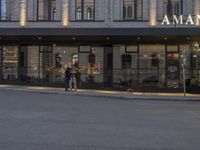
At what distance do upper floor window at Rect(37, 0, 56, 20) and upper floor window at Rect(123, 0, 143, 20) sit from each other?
5.46 metres

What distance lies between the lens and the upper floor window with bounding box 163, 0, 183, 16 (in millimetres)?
38844

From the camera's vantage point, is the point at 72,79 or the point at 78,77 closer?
the point at 72,79

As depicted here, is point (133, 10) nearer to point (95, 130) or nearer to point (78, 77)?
point (78, 77)

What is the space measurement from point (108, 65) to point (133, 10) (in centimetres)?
450

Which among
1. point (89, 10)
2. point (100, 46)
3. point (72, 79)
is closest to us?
point (72, 79)

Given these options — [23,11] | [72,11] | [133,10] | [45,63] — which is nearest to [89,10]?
[72,11]

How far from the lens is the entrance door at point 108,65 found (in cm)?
3834

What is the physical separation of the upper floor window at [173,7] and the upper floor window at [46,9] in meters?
8.41

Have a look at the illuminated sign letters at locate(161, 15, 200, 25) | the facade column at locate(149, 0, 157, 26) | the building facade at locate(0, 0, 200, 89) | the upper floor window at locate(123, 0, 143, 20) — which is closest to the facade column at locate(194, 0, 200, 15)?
the building facade at locate(0, 0, 200, 89)

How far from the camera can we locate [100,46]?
39.8 m

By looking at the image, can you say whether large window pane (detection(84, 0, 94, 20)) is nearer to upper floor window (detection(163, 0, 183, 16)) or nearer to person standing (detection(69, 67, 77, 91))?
person standing (detection(69, 67, 77, 91))

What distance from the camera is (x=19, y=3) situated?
40094 mm

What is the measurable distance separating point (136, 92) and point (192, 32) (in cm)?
576

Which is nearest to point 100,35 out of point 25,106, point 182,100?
point 182,100
